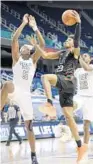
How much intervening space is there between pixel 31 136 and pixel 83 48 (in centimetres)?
2221

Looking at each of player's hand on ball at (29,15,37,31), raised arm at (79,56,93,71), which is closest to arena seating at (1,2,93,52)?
raised arm at (79,56,93,71)

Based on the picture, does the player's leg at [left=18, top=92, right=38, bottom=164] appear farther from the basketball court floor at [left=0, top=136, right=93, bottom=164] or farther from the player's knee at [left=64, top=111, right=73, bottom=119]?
the basketball court floor at [left=0, top=136, right=93, bottom=164]

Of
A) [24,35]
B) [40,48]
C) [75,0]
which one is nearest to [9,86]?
[40,48]

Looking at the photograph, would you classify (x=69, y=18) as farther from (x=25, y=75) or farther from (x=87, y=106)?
(x=87, y=106)

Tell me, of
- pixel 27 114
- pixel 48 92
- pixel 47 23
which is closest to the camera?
pixel 48 92

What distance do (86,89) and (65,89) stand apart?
159 cm

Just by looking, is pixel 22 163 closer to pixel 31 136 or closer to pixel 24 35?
pixel 31 136

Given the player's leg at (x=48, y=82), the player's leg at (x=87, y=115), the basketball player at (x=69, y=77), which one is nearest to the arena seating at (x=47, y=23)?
the player's leg at (x=87, y=115)

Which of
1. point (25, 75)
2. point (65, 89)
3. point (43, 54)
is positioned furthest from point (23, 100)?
point (43, 54)

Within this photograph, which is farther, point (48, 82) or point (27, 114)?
point (27, 114)

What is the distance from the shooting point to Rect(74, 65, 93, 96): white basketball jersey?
8578 millimetres

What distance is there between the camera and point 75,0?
1044 inches

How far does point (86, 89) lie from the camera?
28.2 feet

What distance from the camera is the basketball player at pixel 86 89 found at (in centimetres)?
807
